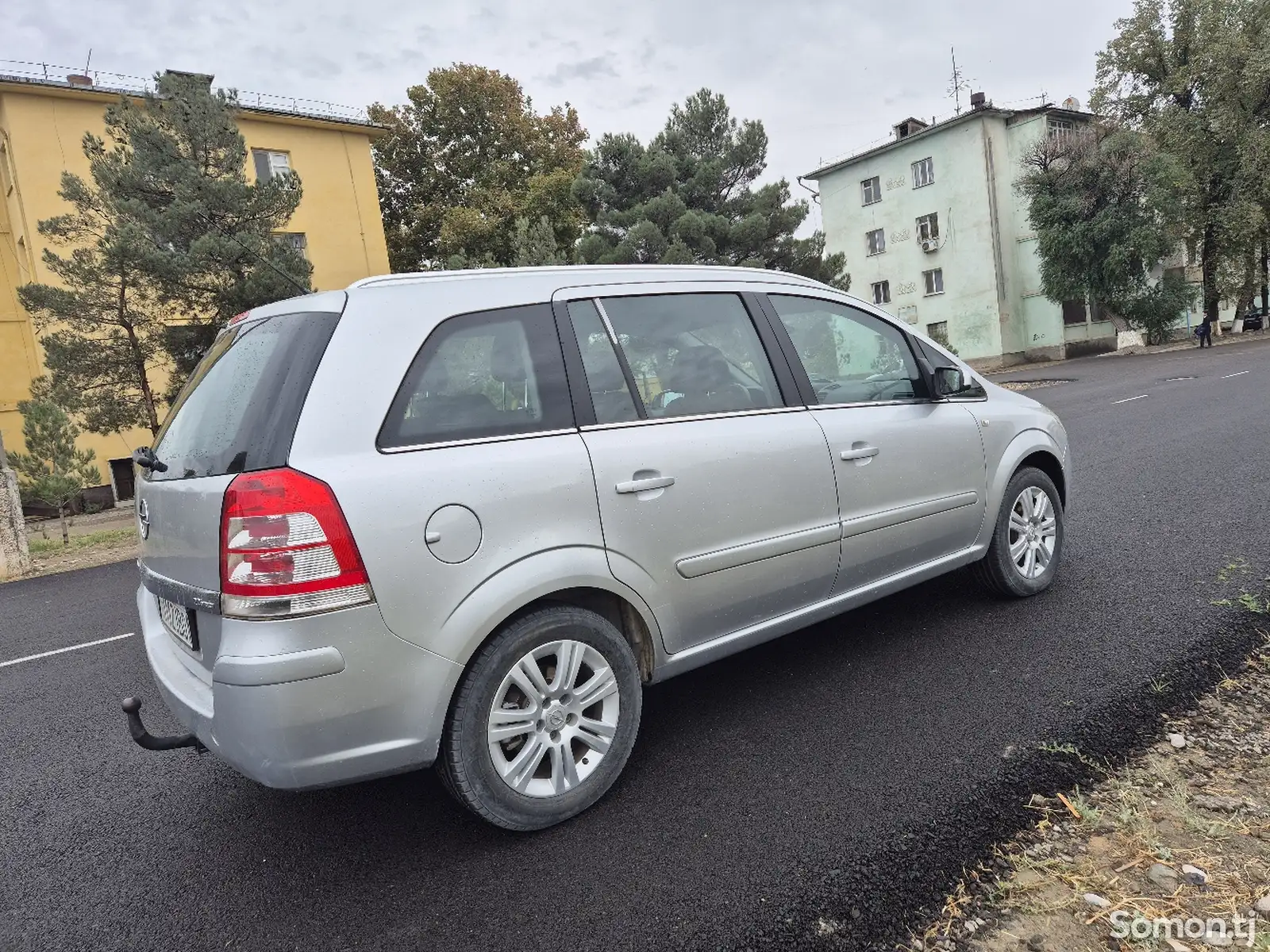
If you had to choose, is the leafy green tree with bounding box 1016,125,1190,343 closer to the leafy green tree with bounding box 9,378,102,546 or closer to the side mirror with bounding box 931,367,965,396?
the side mirror with bounding box 931,367,965,396

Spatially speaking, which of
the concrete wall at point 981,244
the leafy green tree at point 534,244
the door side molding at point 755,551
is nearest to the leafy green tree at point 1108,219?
the concrete wall at point 981,244

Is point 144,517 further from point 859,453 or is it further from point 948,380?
point 948,380

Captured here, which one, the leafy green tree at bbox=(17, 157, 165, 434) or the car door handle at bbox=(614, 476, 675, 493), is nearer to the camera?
the car door handle at bbox=(614, 476, 675, 493)

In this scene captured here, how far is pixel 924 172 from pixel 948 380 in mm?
37012

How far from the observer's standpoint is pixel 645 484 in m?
2.74

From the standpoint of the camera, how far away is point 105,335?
1761 cm

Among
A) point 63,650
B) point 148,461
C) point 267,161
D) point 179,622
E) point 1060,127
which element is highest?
point 267,161

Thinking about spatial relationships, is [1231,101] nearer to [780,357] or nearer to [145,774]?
[780,357]

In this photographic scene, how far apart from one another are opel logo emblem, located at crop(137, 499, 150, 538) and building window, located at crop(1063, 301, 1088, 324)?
38.1 metres

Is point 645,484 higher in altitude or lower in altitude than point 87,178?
lower

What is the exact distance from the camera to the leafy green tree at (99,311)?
634 inches

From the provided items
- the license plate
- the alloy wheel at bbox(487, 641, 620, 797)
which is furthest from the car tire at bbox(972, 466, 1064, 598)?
the license plate

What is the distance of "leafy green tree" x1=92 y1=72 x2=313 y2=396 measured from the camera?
1578 centimetres

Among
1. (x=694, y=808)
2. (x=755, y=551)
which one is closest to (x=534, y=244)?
(x=755, y=551)
